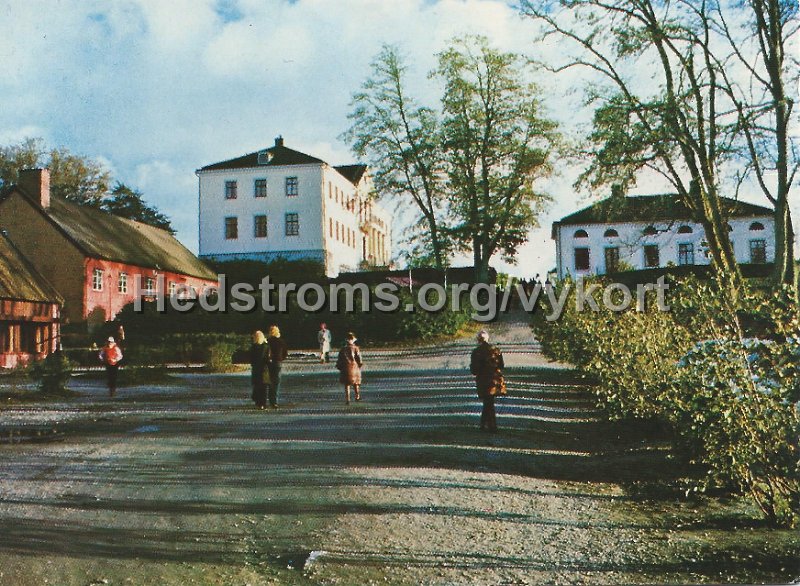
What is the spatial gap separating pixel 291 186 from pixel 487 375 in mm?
4862

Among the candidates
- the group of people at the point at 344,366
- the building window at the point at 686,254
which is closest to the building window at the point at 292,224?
the group of people at the point at 344,366

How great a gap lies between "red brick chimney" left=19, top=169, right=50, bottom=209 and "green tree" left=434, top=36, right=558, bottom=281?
24.0 ft

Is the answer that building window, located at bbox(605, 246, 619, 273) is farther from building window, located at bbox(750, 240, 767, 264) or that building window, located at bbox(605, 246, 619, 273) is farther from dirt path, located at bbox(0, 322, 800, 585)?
dirt path, located at bbox(0, 322, 800, 585)

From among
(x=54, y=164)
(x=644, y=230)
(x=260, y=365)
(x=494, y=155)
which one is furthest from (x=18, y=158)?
(x=644, y=230)

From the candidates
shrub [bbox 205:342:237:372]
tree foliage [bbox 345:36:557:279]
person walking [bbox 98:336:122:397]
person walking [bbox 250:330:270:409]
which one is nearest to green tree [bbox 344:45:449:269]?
tree foliage [bbox 345:36:557:279]

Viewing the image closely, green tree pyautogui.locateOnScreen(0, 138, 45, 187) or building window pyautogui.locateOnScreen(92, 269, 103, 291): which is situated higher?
green tree pyautogui.locateOnScreen(0, 138, 45, 187)

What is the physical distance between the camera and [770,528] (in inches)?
250

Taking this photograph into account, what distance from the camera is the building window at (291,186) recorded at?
12145 millimetres

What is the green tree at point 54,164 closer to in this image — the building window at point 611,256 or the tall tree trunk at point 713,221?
the tall tree trunk at point 713,221

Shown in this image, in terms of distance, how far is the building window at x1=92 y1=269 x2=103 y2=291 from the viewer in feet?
52.0

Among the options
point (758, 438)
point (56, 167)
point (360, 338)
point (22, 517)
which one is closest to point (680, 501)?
point (758, 438)

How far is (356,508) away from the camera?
266 inches

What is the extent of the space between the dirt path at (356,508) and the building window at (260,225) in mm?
3614

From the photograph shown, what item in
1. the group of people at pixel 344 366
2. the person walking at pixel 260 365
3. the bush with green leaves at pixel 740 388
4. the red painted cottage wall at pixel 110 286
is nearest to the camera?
the bush with green leaves at pixel 740 388
